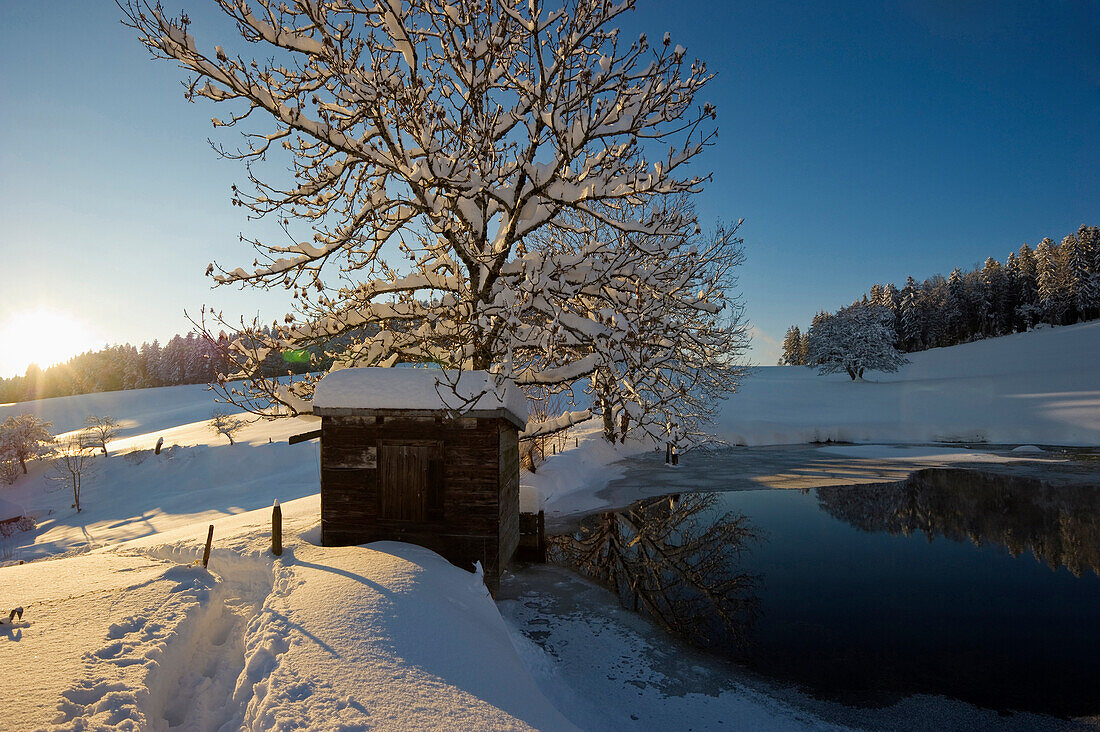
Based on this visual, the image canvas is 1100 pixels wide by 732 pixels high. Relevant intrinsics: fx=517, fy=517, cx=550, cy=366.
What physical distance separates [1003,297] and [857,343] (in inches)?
1286

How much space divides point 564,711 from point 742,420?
3671 centimetres

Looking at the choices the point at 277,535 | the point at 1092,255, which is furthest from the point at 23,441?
the point at 1092,255

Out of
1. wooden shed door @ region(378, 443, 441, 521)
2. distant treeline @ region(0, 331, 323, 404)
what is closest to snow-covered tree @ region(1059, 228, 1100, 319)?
wooden shed door @ region(378, 443, 441, 521)

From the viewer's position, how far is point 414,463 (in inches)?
392

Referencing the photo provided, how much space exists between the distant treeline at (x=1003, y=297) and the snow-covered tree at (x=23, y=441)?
270ft

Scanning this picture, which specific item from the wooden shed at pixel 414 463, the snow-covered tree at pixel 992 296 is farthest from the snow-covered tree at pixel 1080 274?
the wooden shed at pixel 414 463

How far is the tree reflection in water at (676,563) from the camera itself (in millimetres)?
9516

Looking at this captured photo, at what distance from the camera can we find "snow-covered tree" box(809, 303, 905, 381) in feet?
183

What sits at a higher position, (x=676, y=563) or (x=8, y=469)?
(x=676, y=563)

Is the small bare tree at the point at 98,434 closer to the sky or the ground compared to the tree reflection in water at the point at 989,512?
closer to the sky

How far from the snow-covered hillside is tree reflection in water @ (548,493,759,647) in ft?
68.9

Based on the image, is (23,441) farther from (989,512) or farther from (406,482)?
(989,512)

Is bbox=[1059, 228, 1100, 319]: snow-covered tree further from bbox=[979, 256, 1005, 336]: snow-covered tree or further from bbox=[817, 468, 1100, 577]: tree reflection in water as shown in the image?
bbox=[817, 468, 1100, 577]: tree reflection in water

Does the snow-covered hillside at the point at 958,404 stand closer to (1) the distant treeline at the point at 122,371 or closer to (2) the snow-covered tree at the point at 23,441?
(2) the snow-covered tree at the point at 23,441
